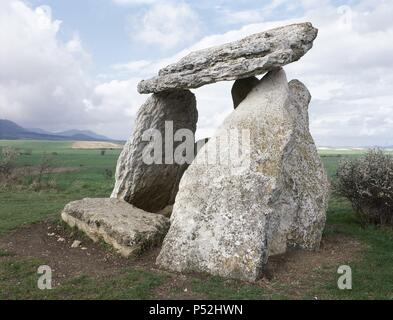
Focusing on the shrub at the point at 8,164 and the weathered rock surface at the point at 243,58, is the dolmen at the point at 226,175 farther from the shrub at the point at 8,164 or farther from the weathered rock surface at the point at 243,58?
the shrub at the point at 8,164

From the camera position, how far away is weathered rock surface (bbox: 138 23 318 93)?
45.9ft

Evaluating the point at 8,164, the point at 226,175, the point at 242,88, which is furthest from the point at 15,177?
the point at 226,175

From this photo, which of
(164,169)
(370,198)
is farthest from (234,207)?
(370,198)

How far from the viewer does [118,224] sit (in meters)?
13.6

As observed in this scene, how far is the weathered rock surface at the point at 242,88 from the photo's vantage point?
54.6 feet

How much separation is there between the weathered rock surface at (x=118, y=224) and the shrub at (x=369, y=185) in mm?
7050

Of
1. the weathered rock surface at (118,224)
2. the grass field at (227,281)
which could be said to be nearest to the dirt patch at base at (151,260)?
the grass field at (227,281)

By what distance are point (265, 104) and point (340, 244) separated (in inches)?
191

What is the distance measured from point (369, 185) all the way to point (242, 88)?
551 centimetres
